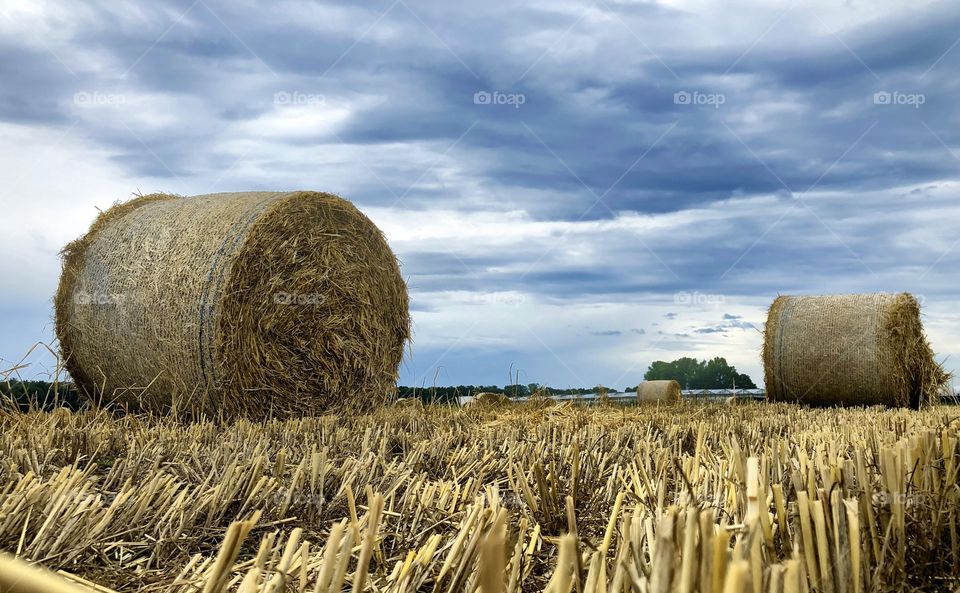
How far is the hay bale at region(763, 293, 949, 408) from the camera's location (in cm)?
939

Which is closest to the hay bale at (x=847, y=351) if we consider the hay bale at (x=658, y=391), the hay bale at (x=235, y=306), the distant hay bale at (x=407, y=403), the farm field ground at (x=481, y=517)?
the hay bale at (x=658, y=391)

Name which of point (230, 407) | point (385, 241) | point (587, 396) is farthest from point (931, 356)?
point (230, 407)

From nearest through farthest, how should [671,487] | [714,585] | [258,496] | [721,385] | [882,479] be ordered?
1. [714,585]
2. [882,479]
3. [258,496]
4. [671,487]
5. [721,385]

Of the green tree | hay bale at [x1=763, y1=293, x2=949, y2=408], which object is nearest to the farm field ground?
hay bale at [x1=763, y1=293, x2=949, y2=408]

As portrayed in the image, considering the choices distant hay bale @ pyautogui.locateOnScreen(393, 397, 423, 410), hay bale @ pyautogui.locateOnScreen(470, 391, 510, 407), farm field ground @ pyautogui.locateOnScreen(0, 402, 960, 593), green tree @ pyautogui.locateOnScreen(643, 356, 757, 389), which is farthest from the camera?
green tree @ pyautogui.locateOnScreen(643, 356, 757, 389)

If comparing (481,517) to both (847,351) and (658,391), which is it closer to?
(847,351)

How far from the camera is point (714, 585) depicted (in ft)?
2.88

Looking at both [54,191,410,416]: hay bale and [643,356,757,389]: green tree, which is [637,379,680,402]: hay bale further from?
[54,191,410,416]: hay bale

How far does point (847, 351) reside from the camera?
31.3ft

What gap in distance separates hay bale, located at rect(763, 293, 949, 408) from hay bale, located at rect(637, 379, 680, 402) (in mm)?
1461

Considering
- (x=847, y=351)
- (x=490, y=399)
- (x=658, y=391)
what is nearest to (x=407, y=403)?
(x=490, y=399)

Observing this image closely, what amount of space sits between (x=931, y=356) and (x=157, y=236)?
30.6 ft

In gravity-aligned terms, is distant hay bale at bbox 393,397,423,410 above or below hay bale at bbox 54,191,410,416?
below

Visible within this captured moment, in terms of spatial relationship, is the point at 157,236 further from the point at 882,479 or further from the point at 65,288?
the point at 882,479
